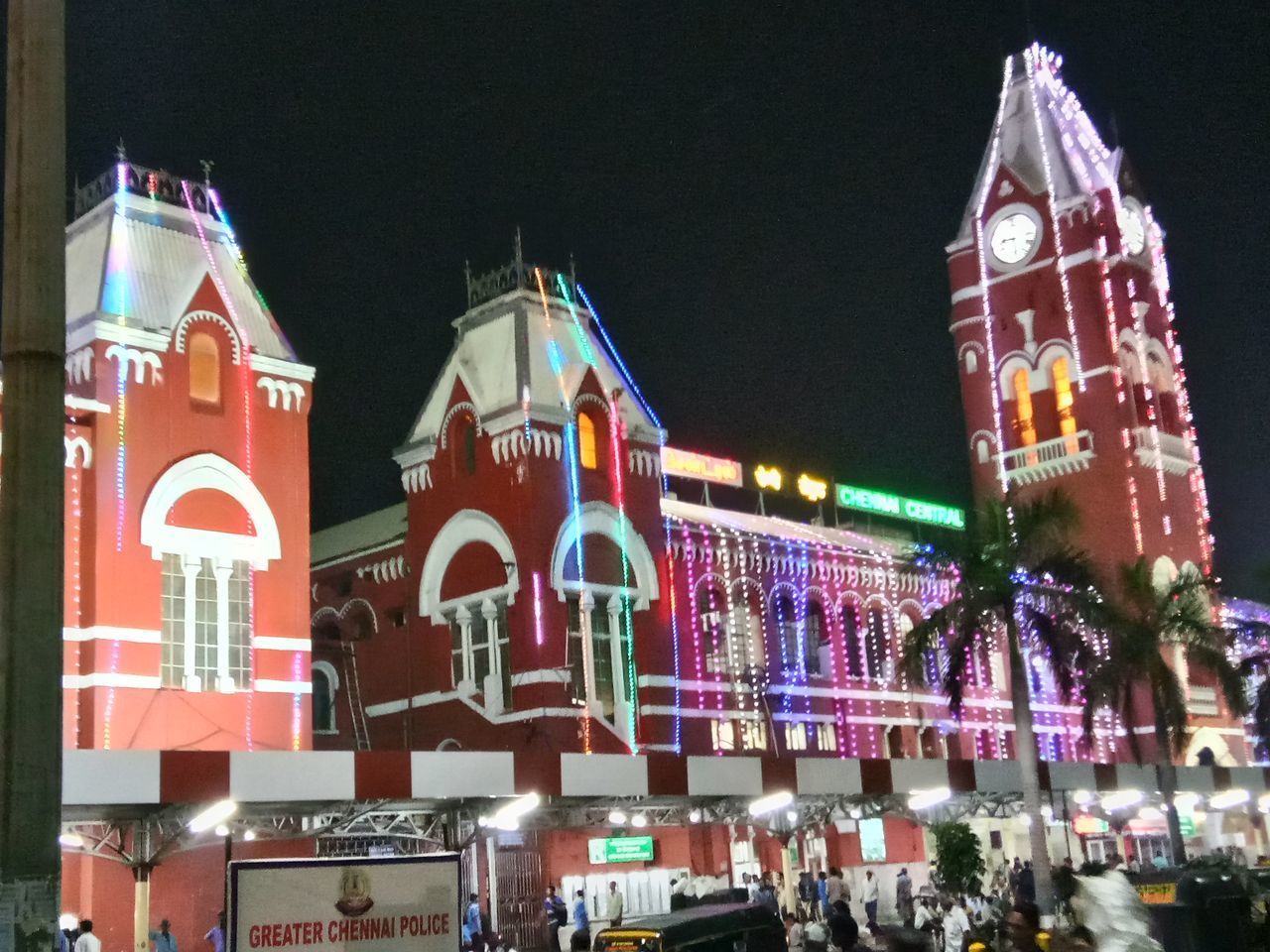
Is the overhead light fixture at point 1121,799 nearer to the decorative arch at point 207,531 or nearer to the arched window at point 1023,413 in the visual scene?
the arched window at point 1023,413

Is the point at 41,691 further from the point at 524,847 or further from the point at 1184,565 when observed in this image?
the point at 1184,565

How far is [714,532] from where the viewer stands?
131ft

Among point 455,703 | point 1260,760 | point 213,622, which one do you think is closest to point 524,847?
point 455,703

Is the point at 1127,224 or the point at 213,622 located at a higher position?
the point at 1127,224

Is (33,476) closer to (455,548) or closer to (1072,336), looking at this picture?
(455,548)

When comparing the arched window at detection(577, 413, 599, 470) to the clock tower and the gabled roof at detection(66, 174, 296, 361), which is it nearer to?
the gabled roof at detection(66, 174, 296, 361)

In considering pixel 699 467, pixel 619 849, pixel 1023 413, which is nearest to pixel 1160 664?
pixel 619 849

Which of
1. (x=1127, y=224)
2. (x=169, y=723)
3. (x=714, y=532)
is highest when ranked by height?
(x=1127, y=224)

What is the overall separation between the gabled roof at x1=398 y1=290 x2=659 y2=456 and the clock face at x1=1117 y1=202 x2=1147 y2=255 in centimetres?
2363

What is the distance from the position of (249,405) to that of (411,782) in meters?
10.4

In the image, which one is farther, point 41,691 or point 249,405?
point 249,405

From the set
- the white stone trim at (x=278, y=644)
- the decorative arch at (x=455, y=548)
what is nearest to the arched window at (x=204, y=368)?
the white stone trim at (x=278, y=644)

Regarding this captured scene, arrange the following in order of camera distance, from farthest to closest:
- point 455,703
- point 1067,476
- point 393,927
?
point 1067,476 < point 455,703 < point 393,927

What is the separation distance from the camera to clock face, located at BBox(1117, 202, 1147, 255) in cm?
5338
